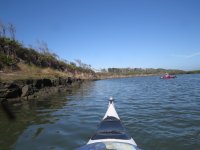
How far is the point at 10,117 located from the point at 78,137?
292 inches

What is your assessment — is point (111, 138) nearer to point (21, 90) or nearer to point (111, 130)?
point (111, 130)

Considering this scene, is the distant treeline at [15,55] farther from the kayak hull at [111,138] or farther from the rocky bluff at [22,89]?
the kayak hull at [111,138]

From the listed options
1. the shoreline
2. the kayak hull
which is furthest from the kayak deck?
the shoreline

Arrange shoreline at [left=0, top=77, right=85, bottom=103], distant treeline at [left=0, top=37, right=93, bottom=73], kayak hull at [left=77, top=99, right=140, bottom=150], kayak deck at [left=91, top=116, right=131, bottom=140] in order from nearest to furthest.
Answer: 1. kayak hull at [left=77, top=99, right=140, bottom=150]
2. kayak deck at [left=91, top=116, right=131, bottom=140]
3. shoreline at [left=0, top=77, right=85, bottom=103]
4. distant treeline at [left=0, top=37, right=93, bottom=73]

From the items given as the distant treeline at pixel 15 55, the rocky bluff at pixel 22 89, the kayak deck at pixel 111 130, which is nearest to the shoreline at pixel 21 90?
the rocky bluff at pixel 22 89

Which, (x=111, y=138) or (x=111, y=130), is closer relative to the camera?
(x=111, y=138)

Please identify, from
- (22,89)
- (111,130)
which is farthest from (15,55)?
(111,130)

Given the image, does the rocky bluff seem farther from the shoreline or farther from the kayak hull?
the kayak hull

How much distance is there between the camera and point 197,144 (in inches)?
352

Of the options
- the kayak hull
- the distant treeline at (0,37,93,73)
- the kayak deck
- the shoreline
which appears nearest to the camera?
the kayak hull

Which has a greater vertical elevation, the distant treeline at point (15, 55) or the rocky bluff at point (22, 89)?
the distant treeline at point (15, 55)

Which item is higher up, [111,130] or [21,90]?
[21,90]

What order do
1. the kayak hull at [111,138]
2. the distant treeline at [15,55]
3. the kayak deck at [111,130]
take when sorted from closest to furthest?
the kayak hull at [111,138] < the kayak deck at [111,130] < the distant treeline at [15,55]

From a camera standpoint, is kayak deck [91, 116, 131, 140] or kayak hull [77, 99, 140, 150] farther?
kayak deck [91, 116, 131, 140]
